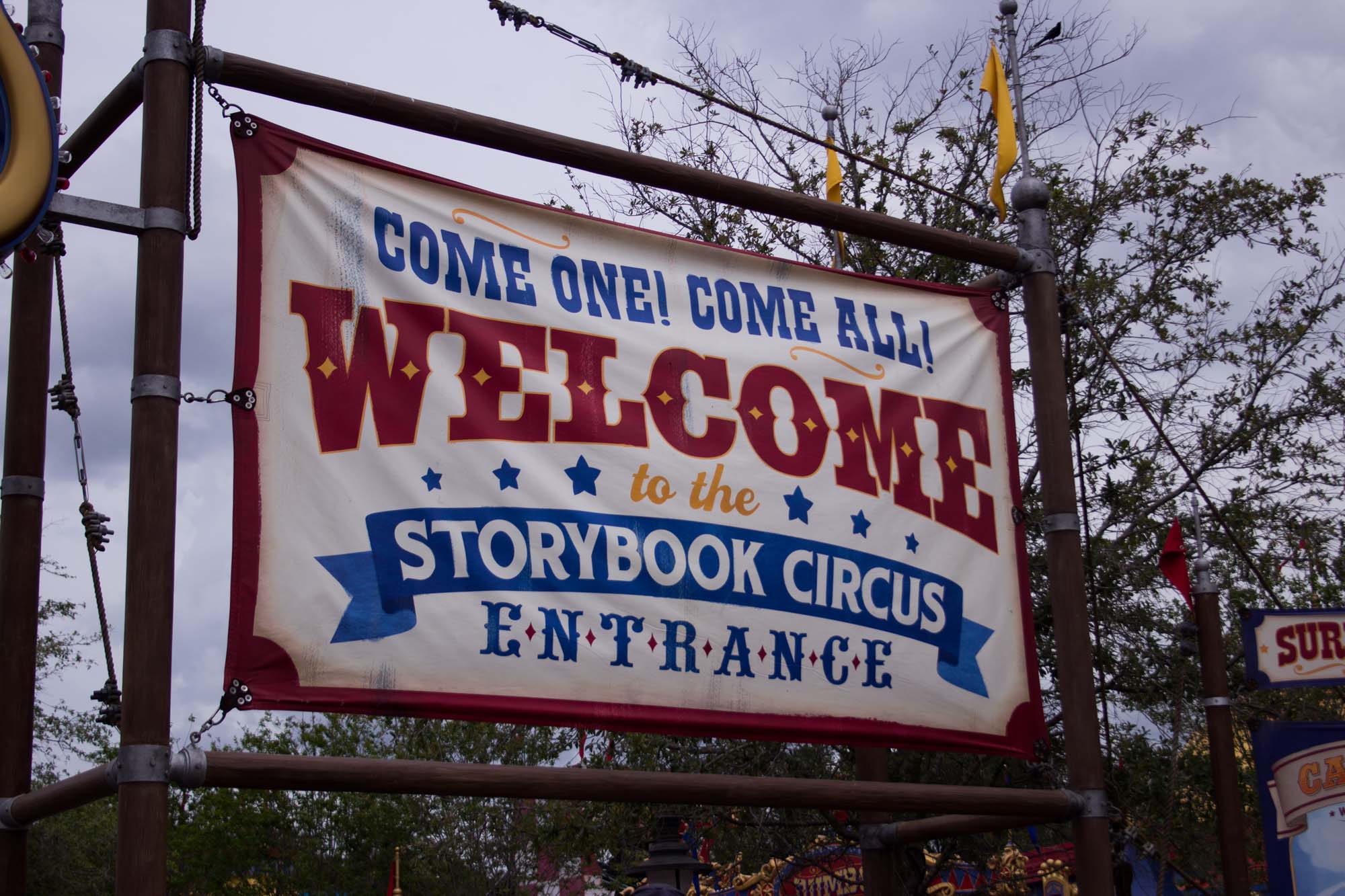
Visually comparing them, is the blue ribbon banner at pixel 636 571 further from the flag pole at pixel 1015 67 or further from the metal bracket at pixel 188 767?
the flag pole at pixel 1015 67

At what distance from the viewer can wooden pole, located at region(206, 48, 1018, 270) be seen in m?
4.65

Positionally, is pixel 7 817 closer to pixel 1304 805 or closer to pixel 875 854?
pixel 875 854

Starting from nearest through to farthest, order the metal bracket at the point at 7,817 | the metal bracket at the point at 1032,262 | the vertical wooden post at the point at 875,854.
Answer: the metal bracket at the point at 7,817
the metal bracket at the point at 1032,262
the vertical wooden post at the point at 875,854

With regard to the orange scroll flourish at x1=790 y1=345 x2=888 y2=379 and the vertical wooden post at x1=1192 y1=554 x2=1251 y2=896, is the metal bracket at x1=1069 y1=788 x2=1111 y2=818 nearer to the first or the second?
the orange scroll flourish at x1=790 y1=345 x2=888 y2=379

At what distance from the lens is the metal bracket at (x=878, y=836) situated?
648 cm

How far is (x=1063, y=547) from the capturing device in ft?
20.2

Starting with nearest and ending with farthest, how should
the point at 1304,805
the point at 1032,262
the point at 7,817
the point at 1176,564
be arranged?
the point at 7,817, the point at 1032,262, the point at 1304,805, the point at 1176,564

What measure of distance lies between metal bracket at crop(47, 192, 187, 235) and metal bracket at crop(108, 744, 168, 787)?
154 centimetres

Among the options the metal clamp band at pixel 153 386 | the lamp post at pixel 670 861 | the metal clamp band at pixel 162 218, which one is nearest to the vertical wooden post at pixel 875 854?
the lamp post at pixel 670 861

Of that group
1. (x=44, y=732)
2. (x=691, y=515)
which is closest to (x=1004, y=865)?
(x=691, y=515)

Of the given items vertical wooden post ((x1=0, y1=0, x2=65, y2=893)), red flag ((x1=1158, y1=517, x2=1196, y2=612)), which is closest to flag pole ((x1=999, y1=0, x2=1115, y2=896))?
red flag ((x1=1158, y1=517, x2=1196, y2=612))

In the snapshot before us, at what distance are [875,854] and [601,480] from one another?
2.66 meters

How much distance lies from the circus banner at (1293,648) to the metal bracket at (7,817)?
6672 mm

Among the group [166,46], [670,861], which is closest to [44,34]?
[166,46]
